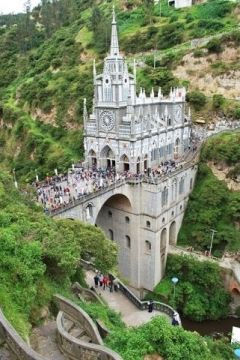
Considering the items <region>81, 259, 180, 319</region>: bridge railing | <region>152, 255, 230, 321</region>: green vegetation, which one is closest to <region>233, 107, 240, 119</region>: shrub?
<region>152, 255, 230, 321</region>: green vegetation

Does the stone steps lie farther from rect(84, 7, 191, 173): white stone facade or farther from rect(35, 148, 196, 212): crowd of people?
rect(84, 7, 191, 173): white stone facade

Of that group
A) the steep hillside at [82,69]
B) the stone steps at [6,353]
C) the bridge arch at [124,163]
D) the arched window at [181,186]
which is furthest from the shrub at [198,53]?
the stone steps at [6,353]

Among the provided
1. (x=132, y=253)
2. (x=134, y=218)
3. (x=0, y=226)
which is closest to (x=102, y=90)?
(x=134, y=218)

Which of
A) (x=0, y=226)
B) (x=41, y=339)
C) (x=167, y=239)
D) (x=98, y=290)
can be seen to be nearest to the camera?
(x=41, y=339)

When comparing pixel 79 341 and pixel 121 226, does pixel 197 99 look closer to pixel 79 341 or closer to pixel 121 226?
pixel 121 226

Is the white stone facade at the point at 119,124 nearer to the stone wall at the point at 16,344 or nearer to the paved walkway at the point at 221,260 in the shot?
the paved walkway at the point at 221,260

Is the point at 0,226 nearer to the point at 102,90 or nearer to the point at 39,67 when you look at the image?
the point at 102,90
